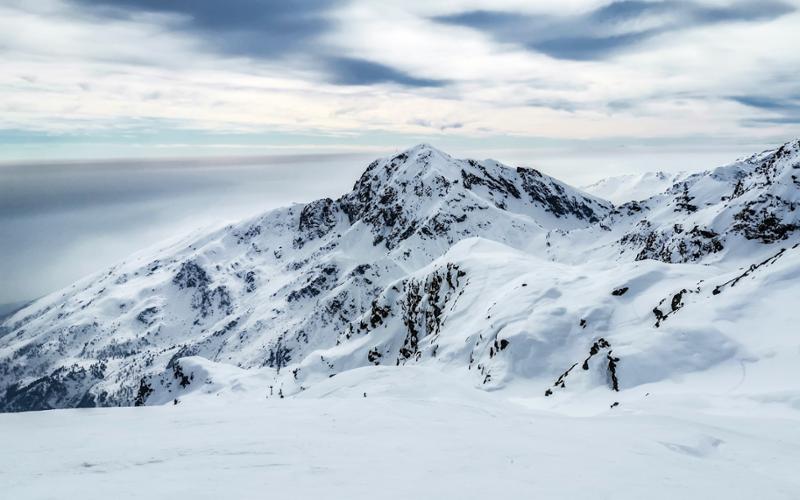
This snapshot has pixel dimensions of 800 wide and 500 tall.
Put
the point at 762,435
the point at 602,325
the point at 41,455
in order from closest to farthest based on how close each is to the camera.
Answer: the point at 41,455 < the point at 762,435 < the point at 602,325

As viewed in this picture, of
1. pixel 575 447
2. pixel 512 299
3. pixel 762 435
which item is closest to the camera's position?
pixel 575 447

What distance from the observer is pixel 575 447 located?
12562 millimetres

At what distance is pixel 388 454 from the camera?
451 inches

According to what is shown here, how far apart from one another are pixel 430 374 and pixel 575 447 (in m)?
15.6

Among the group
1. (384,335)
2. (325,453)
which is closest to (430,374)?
(325,453)

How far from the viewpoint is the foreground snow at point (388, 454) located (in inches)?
371

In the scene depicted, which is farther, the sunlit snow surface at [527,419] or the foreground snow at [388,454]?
the sunlit snow surface at [527,419]

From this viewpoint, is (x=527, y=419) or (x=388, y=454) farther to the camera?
(x=527, y=419)

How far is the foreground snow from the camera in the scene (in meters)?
9.42

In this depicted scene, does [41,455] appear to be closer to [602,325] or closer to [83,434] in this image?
[83,434]

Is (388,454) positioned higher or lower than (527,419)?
higher

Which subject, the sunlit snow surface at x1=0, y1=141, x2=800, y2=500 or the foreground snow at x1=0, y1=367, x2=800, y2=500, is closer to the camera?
the foreground snow at x1=0, y1=367, x2=800, y2=500

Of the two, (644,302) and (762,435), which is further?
(644,302)

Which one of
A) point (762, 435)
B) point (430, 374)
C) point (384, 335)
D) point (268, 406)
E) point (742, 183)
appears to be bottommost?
point (384, 335)
